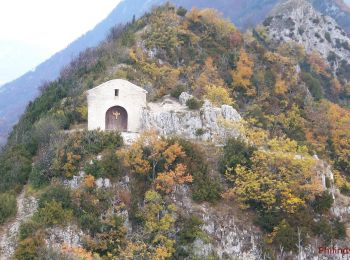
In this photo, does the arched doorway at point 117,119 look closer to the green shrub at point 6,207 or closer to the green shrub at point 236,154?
the green shrub at point 236,154

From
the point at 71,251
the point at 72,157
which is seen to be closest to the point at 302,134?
the point at 72,157

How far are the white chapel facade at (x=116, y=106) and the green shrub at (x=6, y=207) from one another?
34.7 feet

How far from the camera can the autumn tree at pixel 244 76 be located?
62.6 m

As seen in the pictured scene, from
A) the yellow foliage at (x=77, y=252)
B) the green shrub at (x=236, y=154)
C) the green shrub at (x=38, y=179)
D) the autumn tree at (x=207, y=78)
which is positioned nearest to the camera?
the yellow foliage at (x=77, y=252)

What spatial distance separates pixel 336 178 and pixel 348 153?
909 centimetres

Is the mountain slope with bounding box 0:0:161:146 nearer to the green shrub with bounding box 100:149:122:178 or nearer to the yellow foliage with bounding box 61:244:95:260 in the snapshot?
the green shrub with bounding box 100:149:122:178

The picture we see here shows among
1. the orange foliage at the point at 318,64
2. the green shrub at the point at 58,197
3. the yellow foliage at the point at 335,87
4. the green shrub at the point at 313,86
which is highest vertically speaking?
the orange foliage at the point at 318,64

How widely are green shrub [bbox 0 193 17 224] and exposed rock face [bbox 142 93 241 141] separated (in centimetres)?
1337

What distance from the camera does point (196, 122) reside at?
155 ft

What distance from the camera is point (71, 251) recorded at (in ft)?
108

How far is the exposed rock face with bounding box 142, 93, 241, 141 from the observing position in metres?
45.9

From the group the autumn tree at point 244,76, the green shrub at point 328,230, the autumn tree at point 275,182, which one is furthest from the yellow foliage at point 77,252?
the autumn tree at point 244,76

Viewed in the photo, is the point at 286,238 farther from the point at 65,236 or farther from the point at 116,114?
the point at 116,114

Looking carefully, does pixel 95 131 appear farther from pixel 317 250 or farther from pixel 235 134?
pixel 317 250
